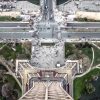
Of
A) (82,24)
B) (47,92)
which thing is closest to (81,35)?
(82,24)

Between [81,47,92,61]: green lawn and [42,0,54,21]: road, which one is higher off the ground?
[42,0,54,21]: road

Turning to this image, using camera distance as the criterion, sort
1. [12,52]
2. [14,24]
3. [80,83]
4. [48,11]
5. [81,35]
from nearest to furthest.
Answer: [80,83] → [12,52] → [81,35] → [14,24] → [48,11]

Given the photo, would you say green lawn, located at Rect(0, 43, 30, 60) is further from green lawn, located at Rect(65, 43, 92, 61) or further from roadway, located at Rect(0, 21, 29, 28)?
green lawn, located at Rect(65, 43, 92, 61)

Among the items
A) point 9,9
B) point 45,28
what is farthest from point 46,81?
point 9,9

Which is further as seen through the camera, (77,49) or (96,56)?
(77,49)

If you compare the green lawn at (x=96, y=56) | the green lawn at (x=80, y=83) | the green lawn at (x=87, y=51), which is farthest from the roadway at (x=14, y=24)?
the green lawn at (x=80, y=83)

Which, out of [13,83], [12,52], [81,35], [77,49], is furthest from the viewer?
[81,35]

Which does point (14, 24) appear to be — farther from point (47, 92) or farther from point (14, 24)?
point (47, 92)

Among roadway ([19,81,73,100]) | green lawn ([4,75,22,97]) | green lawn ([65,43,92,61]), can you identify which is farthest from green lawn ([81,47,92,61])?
green lawn ([4,75,22,97])

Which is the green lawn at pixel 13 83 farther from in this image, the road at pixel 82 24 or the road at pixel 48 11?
the road at pixel 82 24
